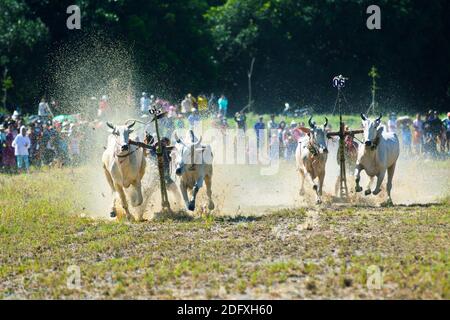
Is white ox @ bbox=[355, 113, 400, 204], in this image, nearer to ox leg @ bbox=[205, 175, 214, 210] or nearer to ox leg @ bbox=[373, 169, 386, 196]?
ox leg @ bbox=[373, 169, 386, 196]

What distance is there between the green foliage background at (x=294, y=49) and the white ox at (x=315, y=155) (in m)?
22.3

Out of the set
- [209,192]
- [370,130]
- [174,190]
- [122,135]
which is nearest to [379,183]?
[370,130]

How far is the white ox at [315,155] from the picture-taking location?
21016mm

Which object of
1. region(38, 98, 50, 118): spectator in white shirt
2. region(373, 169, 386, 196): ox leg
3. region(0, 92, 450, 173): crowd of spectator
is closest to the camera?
region(373, 169, 386, 196): ox leg

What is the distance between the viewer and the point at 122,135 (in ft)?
62.4

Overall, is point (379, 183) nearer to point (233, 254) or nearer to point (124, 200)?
point (124, 200)

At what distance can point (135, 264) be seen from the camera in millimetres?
14414

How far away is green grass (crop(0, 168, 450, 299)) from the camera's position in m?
12.7

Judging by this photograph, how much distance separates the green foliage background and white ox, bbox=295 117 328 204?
22.3m

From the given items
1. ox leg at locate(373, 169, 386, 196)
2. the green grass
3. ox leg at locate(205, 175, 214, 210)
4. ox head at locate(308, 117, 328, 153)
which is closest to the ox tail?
the green grass

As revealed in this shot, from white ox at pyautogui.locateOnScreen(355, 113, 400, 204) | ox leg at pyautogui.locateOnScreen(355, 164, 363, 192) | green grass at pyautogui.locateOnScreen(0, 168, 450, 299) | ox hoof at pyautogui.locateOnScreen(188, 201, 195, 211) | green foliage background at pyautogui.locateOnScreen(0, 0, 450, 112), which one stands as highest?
green foliage background at pyautogui.locateOnScreen(0, 0, 450, 112)

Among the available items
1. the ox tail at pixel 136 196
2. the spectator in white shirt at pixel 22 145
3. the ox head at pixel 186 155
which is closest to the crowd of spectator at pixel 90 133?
the spectator in white shirt at pixel 22 145

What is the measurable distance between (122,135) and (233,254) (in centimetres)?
497

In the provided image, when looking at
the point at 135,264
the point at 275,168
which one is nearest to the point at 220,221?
the point at 135,264
